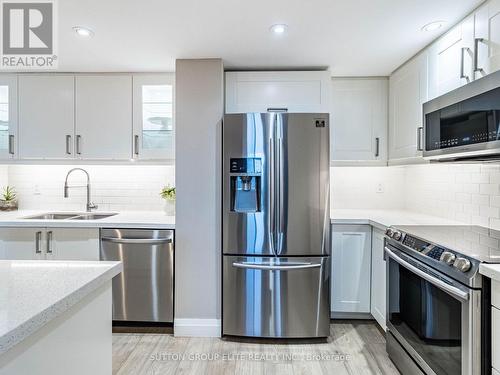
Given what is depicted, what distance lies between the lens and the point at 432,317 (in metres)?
1.69

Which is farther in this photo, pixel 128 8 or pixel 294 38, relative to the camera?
pixel 294 38

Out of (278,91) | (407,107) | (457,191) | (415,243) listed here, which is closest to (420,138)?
(407,107)

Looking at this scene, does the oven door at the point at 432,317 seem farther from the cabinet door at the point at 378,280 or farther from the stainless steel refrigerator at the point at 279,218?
the stainless steel refrigerator at the point at 279,218

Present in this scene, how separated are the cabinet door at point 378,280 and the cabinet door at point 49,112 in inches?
109

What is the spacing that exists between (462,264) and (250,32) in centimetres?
180

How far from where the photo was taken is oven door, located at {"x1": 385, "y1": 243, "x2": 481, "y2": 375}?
137 centimetres

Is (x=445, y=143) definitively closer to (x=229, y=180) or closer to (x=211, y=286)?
(x=229, y=180)

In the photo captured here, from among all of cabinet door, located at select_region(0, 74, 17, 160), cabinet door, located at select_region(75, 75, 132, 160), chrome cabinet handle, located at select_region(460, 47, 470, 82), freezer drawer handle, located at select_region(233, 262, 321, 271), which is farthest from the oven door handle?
cabinet door, located at select_region(0, 74, 17, 160)

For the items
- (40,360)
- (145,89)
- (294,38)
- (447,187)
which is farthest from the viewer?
(145,89)

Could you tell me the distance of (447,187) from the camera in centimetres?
260

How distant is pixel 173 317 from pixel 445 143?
2328 mm

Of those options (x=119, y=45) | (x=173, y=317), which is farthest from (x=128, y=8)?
(x=173, y=317)

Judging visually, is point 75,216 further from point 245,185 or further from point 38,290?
point 38,290

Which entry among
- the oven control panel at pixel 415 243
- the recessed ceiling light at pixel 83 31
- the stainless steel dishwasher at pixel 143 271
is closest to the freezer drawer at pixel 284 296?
the stainless steel dishwasher at pixel 143 271
